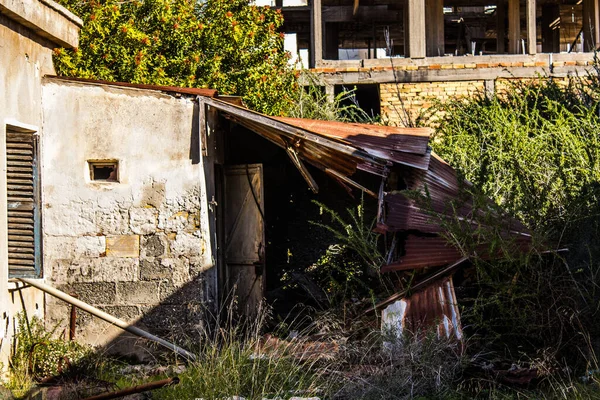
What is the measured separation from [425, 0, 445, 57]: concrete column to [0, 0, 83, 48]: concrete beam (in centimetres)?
1224

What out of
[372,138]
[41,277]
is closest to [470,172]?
[372,138]

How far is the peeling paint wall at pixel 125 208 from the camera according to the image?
9.04 metres

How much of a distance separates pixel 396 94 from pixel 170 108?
9791mm

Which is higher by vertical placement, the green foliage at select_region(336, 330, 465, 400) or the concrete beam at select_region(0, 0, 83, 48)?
the concrete beam at select_region(0, 0, 83, 48)

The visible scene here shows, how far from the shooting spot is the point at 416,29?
18812 millimetres

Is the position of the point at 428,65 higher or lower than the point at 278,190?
higher

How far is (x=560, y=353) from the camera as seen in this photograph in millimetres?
7941

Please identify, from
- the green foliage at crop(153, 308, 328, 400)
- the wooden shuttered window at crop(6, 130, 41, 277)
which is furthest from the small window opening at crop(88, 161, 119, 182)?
the green foliage at crop(153, 308, 328, 400)

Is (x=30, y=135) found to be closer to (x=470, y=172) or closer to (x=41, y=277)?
(x=41, y=277)

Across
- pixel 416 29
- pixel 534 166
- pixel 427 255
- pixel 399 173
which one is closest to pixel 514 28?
pixel 416 29

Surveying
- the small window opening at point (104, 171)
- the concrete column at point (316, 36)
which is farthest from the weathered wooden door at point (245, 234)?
the concrete column at point (316, 36)

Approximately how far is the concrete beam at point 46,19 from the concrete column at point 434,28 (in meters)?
12.2

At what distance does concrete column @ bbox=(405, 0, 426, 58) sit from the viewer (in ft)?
61.5

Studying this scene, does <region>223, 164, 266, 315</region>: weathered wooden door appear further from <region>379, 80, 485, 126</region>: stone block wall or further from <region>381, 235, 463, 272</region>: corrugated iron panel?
<region>379, 80, 485, 126</region>: stone block wall
